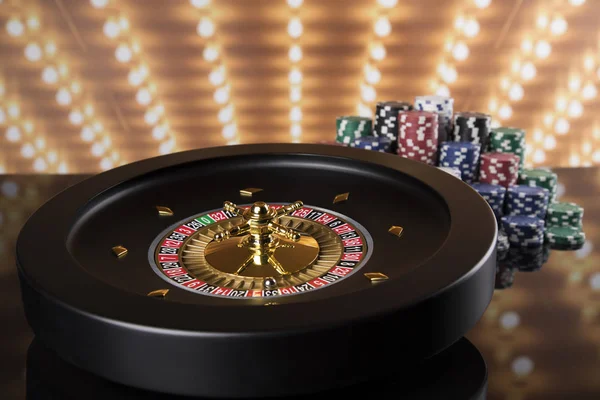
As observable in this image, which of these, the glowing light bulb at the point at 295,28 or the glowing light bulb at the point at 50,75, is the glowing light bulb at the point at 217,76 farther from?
the glowing light bulb at the point at 50,75

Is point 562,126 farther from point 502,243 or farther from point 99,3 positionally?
point 99,3

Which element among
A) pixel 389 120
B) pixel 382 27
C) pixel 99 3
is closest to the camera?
pixel 389 120

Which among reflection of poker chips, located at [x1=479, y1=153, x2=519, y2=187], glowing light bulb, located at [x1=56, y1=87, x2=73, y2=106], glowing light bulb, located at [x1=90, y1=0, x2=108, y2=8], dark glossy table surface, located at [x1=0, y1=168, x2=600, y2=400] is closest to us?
dark glossy table surface, located at [x1=0, y1=168, x2=600, y2=400]

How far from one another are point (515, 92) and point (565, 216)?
1942 millimetres

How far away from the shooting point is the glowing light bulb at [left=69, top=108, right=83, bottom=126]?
3.92 meters

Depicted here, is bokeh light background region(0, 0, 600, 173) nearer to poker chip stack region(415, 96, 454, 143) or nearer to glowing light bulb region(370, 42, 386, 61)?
glowing light bulb region(370, 42, 386, 61)

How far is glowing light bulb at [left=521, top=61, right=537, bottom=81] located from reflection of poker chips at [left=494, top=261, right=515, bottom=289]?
2.31 meters

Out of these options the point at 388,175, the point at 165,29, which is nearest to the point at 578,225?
the point at 388,175

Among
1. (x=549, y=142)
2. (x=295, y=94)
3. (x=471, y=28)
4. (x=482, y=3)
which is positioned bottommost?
(x=549, y=142)

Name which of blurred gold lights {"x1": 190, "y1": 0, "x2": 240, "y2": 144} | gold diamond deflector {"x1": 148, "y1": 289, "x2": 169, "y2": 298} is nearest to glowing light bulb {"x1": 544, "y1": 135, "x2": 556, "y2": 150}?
blurred gold lights {"x1": 190, "y1": 0, "x2": 240, "y2": 144}

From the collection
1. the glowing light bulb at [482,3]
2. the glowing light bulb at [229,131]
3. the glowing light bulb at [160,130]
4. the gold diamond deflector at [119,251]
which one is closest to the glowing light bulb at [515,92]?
the glowing light bulb at [482,3]

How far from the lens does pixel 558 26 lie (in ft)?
12.3

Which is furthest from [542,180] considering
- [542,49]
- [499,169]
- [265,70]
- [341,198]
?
[265,70]

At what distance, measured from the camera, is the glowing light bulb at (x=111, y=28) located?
12.2ft
